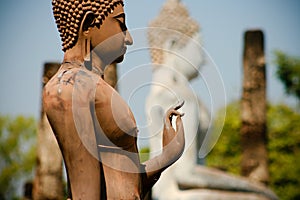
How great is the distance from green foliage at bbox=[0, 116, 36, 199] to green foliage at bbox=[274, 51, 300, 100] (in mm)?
10548

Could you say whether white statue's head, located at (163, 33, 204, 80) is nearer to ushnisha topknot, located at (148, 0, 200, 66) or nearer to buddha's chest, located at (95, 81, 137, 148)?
ushnisha topknot, located at (148, 0, 200, 66)

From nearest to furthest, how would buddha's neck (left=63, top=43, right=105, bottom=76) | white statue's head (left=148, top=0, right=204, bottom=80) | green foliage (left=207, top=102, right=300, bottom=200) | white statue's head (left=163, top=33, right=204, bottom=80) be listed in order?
buddha's neck (left=63, top=43, right=105, bottom=76), white statue's head (left=148, top=0, right=204, bottom=80), white statue's head (left=163, top=33, right=204, bottom=80), green foliage (left=207, top=102, right=300, bottom=200)

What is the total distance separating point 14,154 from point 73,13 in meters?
29.3

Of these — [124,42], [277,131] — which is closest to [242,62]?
[124,42]

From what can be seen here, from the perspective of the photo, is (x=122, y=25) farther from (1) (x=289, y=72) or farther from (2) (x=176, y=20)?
(1) (x=289, y=72)

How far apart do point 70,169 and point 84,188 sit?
4.5 inches

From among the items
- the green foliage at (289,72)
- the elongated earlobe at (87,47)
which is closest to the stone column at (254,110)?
the elongated earlobe at (87,47)

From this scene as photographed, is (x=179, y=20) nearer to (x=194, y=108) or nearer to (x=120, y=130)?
(x=194, y=108)

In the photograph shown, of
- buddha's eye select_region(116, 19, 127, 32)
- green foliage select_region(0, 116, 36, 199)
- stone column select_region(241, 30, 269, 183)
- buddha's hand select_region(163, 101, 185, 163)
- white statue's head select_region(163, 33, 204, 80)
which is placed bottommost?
green foliage select_region(0, 116, 36, 199)

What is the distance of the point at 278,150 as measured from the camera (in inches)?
1134

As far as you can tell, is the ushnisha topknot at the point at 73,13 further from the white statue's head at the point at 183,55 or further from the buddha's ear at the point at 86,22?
the white statue's head at the point at 183,55

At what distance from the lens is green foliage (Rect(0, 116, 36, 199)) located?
3019 cm

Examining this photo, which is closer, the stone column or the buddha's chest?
the buddha's chest

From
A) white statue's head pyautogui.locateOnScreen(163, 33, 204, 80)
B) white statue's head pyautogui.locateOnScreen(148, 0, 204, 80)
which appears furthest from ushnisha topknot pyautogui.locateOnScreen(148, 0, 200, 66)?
white statue's head pyautogui.locateOnScreen(163, 33, 204, 80)
